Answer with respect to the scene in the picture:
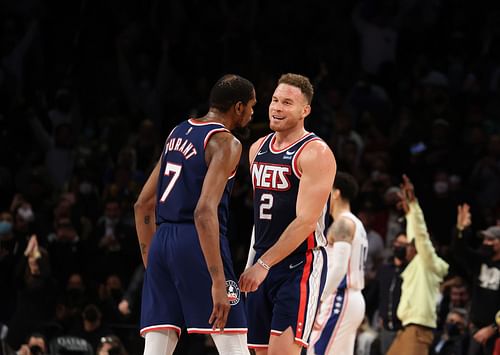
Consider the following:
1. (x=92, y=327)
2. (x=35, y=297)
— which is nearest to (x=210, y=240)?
(x=92, y=327)

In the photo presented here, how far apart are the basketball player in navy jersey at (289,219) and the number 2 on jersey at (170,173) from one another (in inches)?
31.6

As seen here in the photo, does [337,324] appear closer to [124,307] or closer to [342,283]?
[342,283]

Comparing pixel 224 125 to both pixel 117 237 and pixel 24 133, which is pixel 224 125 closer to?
pixel 117 237

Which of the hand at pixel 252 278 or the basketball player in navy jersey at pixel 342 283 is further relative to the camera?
the basketball player in navy jersey at pixel 342 283

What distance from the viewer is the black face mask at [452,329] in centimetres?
1180

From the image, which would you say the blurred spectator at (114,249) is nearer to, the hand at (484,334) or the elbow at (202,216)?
the hand at (484,334)

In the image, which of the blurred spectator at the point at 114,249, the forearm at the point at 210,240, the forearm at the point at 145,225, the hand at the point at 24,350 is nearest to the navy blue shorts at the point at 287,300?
the forearm at the point at 145,225

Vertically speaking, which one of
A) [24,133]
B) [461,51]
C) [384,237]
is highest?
[461,51]

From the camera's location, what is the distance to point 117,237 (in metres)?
13.7

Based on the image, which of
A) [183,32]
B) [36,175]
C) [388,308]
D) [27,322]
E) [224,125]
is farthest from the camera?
[183,32]

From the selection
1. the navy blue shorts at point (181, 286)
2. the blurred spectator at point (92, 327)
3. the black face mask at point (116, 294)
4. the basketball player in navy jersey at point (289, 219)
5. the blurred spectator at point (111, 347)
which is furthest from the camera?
the black face mask at point (116, 294)

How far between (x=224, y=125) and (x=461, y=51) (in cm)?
1015

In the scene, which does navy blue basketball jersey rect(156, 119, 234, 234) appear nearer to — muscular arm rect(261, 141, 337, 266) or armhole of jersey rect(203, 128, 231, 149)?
armhole of jersey rect(203, 128, 231, 149)

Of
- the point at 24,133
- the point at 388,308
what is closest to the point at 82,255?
the point at 24,133
